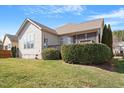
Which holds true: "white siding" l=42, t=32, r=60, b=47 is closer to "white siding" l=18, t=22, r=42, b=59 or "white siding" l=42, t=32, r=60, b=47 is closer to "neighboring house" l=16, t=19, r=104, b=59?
"neighboring house" l=16, t=19, r=104, b=59

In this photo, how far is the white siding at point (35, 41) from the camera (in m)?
21.7

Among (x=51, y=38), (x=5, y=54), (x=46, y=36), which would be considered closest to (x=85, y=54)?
(x=46, y=36)

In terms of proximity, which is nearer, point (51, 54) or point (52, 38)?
point (51, 54)

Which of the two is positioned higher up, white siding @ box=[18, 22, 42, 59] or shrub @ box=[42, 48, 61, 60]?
white siding @ box=[18, 22, 42, 59]

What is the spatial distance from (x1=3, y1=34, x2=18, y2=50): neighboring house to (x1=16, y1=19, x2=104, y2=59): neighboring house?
12.6 metres

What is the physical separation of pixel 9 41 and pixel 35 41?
16759mm

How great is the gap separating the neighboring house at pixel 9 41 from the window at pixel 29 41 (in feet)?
42.2

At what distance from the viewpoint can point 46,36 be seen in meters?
22.1

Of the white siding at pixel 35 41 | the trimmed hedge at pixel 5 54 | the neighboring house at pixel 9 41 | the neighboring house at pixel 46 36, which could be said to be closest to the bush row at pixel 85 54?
the neighboring house at pixel 46 36

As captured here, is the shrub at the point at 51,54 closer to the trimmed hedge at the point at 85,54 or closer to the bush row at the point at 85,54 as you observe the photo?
the bush row at the point at 85,54

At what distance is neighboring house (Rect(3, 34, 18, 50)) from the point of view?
36344 mm

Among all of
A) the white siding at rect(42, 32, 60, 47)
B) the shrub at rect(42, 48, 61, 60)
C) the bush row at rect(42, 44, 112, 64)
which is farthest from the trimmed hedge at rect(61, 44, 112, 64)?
the white siding at rect(42, 32, 60, 47)

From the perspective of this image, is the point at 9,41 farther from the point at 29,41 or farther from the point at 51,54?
the point at 51,54
